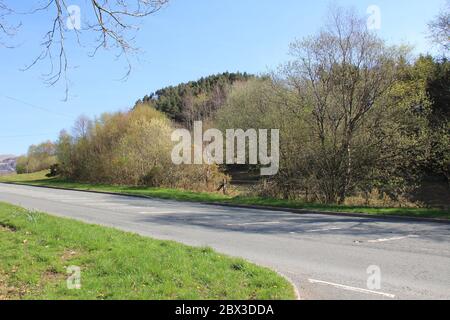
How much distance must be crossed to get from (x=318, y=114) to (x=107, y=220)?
12.3m

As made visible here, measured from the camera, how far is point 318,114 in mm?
22641

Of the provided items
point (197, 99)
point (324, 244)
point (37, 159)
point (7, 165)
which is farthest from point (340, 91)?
point (7, 165)

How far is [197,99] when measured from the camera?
83938 millimetres

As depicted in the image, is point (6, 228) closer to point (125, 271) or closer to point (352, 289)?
point (125, 271)

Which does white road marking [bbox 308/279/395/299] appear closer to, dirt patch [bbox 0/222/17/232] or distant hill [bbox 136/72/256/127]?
dirt patch [bbox 0/222/17/232]

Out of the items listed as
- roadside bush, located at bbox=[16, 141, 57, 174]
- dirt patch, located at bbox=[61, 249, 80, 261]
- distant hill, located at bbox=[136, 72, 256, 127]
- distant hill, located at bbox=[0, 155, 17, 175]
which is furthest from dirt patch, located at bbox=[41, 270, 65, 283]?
distant hill, located at bbox=[0, 155, 17, 175]

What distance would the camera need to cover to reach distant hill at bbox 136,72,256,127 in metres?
79.8

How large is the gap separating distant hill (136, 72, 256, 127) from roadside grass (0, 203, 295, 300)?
63.1 metres

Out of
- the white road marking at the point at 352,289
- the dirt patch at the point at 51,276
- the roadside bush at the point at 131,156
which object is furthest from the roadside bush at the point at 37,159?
the white road marking at the point at 352,289

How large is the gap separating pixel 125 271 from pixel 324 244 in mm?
5781

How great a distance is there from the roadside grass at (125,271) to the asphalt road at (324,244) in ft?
3.04

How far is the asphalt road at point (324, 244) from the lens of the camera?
22.5 ft

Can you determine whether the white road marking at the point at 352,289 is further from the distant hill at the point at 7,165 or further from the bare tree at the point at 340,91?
the distant hill at the point at 7,165
